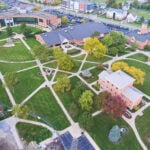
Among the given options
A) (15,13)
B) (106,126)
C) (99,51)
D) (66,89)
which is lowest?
(106,126)

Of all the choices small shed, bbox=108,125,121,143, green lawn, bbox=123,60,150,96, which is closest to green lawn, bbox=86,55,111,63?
green lawn, bbox=123,60,150,96

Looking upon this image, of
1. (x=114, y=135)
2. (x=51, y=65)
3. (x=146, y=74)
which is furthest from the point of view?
(x=51, y=65)

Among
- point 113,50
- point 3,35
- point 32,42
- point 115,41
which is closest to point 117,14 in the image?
point 115,41

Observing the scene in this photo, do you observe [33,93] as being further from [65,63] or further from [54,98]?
[65,63]

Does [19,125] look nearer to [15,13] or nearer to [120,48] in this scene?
[120,48]

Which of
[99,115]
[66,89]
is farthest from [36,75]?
[99,115]
